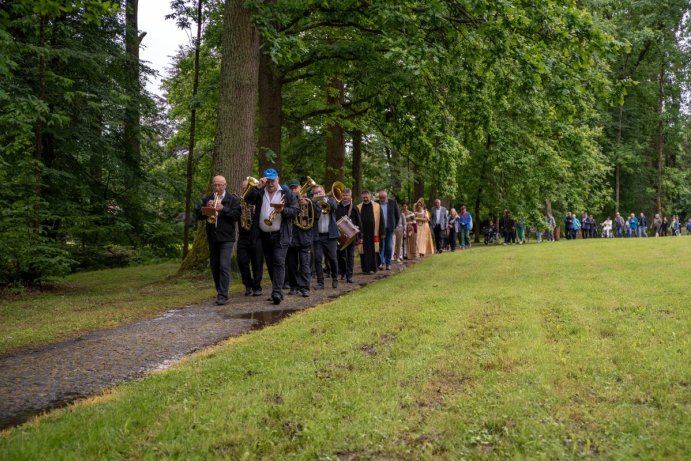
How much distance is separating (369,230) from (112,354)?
31.7ft

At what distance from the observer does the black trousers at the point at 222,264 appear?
10.2 meters

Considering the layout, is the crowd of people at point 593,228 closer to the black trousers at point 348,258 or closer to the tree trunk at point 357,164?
the tree trunk at point 357,164

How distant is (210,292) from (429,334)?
6.40 meters

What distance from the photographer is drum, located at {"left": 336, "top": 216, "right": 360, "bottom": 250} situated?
1367cm

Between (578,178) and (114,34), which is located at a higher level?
(114,34)

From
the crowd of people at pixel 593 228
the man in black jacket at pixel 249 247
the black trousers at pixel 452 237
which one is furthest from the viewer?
the crowd of people at pixel 593 228

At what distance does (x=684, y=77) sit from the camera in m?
43.8

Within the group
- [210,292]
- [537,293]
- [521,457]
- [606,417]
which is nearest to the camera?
[521,457]

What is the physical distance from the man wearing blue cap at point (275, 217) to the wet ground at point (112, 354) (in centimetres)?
52

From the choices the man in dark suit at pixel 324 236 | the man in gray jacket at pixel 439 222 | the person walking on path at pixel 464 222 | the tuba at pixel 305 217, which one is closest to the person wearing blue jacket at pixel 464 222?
the person walking on path at pixel 464 222

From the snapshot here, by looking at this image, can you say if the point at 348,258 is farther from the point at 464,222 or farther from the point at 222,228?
the point at 464,222

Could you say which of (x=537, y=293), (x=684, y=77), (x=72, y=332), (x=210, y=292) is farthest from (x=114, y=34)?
(x=684, y=77)

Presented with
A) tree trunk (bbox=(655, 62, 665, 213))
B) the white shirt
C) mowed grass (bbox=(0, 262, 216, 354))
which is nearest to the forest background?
mowed grass (bbox=(0, 262, 216, 354))

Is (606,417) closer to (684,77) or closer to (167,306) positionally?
(167,306)
